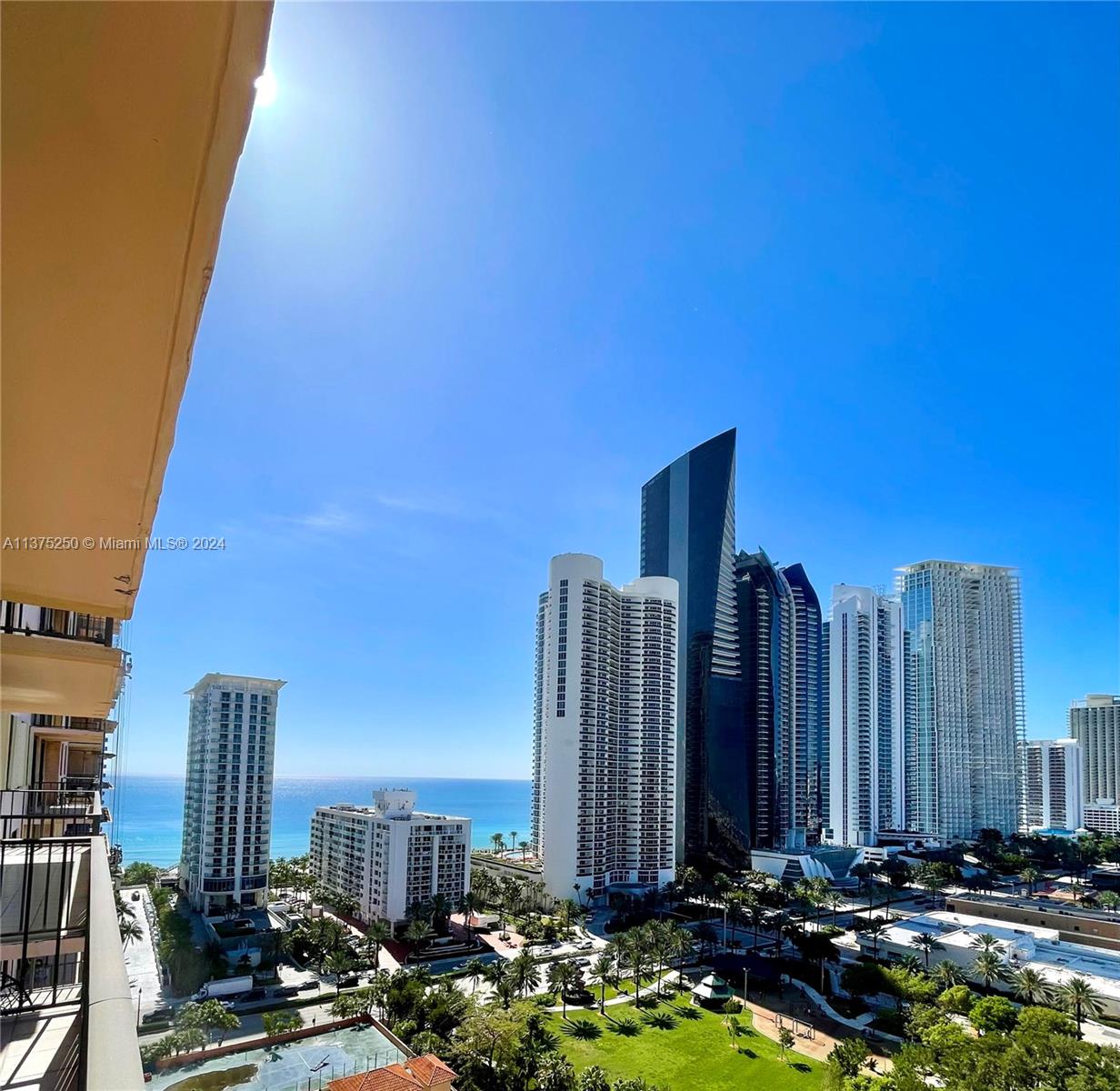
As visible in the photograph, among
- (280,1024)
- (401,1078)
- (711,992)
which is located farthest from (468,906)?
(401,1078)

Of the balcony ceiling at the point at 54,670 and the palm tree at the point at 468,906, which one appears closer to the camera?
the balcony ceiling at the point at 54,670

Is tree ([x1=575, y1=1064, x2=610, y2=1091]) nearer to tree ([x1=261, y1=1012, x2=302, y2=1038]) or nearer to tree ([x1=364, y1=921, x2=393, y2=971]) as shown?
tree ([x1=261, y1=1012, x2=302, y2=1038])

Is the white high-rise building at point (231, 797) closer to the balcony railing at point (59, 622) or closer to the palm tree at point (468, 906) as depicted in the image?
the palm tree at point (468, 906)

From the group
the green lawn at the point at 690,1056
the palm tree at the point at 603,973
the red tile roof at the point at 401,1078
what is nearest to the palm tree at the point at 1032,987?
the green lawn at the point at 690,1056

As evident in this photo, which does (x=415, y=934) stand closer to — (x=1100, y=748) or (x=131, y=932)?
(x=131, y=932)

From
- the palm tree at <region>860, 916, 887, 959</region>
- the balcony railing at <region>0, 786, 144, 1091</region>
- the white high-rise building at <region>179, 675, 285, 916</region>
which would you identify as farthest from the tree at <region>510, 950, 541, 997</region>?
the balcony railing at <region>0, 786, 144, 1091</region>

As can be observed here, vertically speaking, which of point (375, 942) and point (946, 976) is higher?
point (946, 976)
